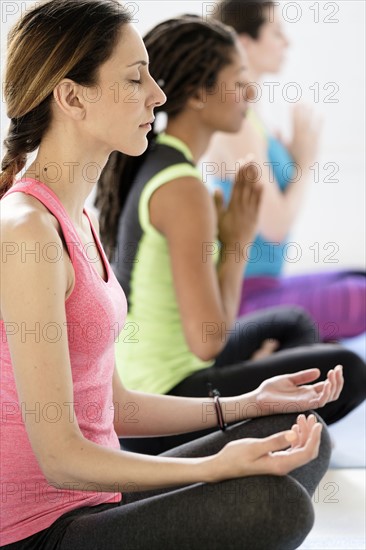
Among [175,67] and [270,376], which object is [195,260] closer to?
[270,376]

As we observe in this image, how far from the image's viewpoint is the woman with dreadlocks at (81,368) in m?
1.14

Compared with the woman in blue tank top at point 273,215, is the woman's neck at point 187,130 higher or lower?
higher

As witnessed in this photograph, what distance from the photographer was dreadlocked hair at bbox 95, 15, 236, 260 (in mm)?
1932

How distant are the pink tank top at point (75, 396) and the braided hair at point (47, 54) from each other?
88mm

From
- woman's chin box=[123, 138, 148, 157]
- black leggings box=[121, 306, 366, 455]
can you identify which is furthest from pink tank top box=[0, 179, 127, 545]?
black leggings box=[121, 306, 366, 455]

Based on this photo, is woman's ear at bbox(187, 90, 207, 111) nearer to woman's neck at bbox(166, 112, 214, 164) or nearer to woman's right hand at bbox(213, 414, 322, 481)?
woman's neck at bbox(166, 112, 214, 164)

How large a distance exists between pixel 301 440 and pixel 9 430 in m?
0.35

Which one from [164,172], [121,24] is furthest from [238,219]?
[121,24]

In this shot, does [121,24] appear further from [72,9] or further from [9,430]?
[9,430]

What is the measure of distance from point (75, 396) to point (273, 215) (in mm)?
1499

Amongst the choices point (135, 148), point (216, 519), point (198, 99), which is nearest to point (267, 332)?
point (198, 99)

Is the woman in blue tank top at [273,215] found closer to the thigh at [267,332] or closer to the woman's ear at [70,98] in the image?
the thigh at [267,332]

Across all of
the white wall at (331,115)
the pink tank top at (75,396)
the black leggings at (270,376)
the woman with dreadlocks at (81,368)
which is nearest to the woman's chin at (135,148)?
the woman with dreadlocks at (81,368)

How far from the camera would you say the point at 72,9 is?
1268 millimetres
